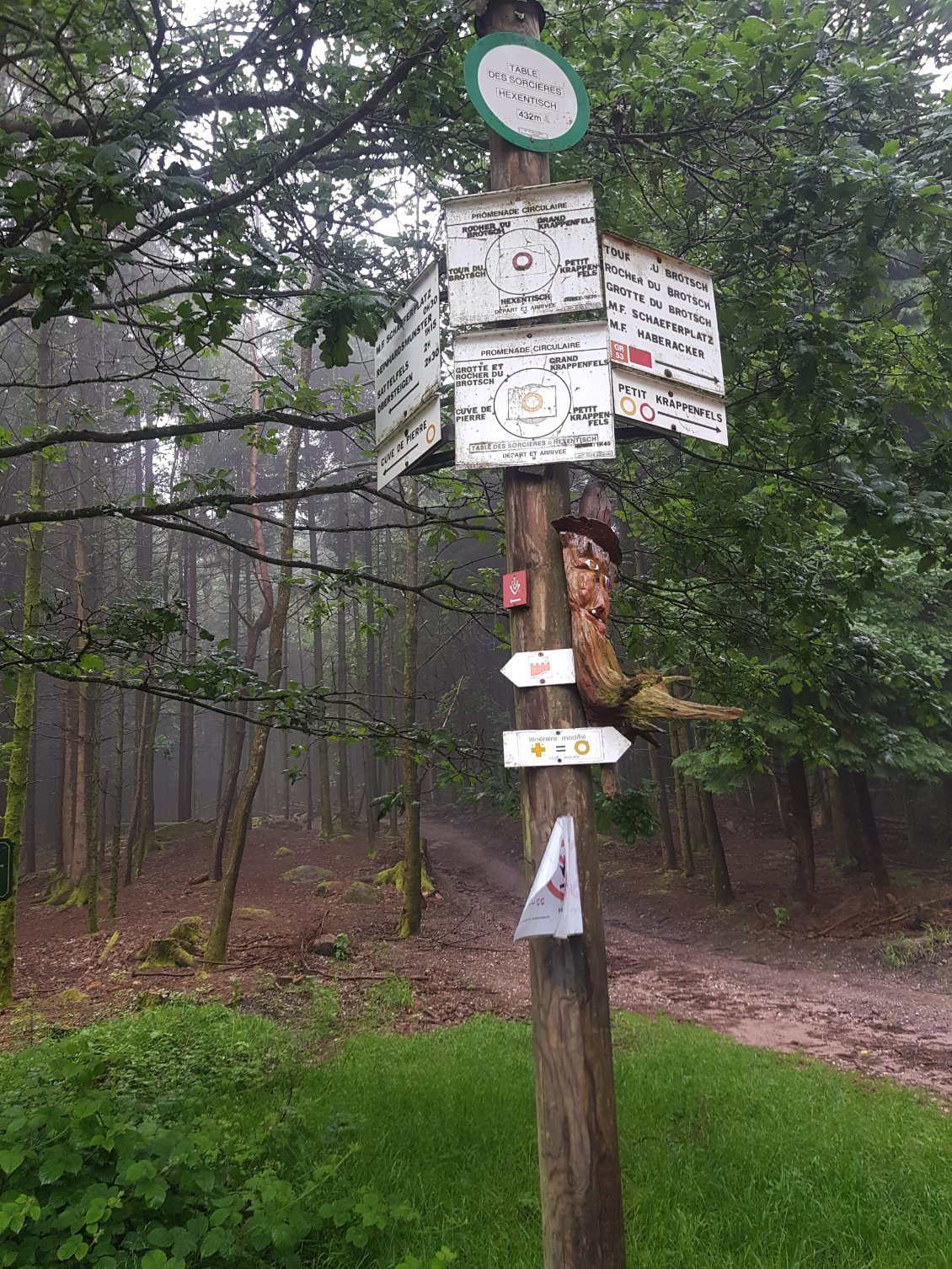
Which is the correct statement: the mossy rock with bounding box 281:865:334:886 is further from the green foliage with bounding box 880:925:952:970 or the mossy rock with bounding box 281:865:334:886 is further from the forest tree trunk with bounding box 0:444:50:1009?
the green foliage with bounding box 880:925:952:970

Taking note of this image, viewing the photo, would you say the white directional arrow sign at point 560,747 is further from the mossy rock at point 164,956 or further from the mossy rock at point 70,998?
the mossy rock at point 164,956

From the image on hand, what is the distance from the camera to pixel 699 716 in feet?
9.31

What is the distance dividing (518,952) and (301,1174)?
25.9 ft

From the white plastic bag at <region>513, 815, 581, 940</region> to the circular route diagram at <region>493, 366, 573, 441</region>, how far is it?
1594 mm

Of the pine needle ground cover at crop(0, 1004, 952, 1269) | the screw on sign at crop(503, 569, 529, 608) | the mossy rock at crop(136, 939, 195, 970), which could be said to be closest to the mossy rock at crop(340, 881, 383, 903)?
the mossy rock at crop(136, 939, 195, 970)

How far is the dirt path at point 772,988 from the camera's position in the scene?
7539mm

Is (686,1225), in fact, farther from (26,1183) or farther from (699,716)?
(26,1183)

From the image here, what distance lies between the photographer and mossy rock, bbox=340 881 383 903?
1478 centimetres

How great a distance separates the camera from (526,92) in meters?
3.59

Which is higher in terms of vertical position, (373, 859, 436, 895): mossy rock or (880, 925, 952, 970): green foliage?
(373, 859, 436, 895): mossy rock

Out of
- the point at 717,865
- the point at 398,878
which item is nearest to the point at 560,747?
the point at 717,865

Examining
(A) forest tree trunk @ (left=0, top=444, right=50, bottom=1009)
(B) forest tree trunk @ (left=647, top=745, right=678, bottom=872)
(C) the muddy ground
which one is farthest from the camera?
(B) forest tree trunk @ (left=647, top=745, right=678, bottom=872)

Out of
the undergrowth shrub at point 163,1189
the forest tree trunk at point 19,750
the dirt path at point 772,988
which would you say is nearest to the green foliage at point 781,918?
the dirt path at point 772,988

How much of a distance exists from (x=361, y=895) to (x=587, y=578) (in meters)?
13.2
